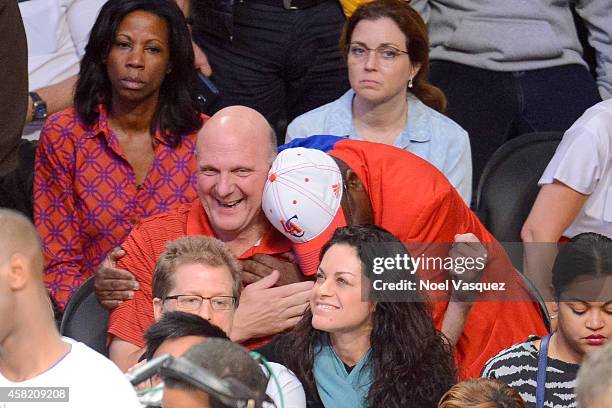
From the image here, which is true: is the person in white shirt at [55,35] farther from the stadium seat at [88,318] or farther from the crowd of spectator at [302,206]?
the stadium seat at [88,318]

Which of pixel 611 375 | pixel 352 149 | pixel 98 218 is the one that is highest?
pixel 611 375

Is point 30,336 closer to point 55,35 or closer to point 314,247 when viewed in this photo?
point 314,247

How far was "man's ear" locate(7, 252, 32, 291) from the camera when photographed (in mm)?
2037

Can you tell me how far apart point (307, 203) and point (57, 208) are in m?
1.13

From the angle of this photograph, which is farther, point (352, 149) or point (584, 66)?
point (584, 66)

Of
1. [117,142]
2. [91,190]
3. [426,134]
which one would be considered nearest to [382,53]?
[426,134]

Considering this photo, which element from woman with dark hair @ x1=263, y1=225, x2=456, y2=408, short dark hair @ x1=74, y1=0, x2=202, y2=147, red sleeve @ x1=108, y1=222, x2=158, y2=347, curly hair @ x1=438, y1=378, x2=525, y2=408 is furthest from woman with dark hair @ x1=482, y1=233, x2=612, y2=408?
short dark hair @ x1=74, y1=0, x2=202, y2=147

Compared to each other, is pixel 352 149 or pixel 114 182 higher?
pixel 352 149

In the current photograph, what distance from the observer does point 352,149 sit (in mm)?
3361

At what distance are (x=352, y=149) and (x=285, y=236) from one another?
303mm

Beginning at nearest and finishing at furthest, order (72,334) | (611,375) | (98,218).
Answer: (611,375) < (72,334) < (98,218)

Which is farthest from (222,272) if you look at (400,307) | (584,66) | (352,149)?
(584,66)

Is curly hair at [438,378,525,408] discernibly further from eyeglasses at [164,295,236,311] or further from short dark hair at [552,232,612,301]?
eyeglasses at [164,295,236,311]

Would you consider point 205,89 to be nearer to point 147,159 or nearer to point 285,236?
point 147,159
